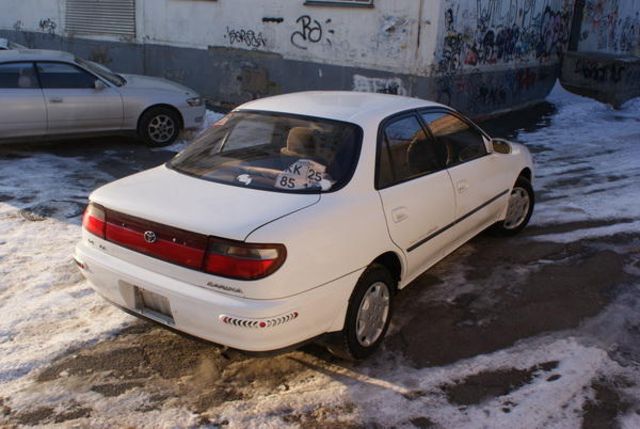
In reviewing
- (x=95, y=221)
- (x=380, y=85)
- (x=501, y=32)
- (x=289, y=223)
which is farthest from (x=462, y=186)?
(x=501, y=32)

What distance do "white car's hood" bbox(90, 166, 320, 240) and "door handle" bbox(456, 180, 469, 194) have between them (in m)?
1.52

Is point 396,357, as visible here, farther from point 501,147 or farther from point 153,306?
point 501,147

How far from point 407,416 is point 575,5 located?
15.5 metres

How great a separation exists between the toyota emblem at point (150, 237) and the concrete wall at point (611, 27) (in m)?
15.9

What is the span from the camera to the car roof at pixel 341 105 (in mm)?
4062

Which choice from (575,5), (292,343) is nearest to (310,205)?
(292,343)

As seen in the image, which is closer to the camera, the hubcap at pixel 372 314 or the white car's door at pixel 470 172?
the hubcap at pixel 372 314

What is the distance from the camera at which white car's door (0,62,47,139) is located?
26.7 ft

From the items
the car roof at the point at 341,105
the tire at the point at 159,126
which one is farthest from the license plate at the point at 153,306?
the tire at the point at 159,126

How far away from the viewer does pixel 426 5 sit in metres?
10.5

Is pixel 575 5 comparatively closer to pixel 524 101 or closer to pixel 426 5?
pixel 524 101

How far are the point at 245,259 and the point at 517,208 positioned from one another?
3.71 meters

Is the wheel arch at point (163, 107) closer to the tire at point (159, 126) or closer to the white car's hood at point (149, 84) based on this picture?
the tire at point (159, 126)

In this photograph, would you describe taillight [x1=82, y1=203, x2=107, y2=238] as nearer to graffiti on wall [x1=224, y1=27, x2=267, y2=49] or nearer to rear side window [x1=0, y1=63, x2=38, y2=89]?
rear side window [x1=0, y1=63, x2=38, y2=89]
